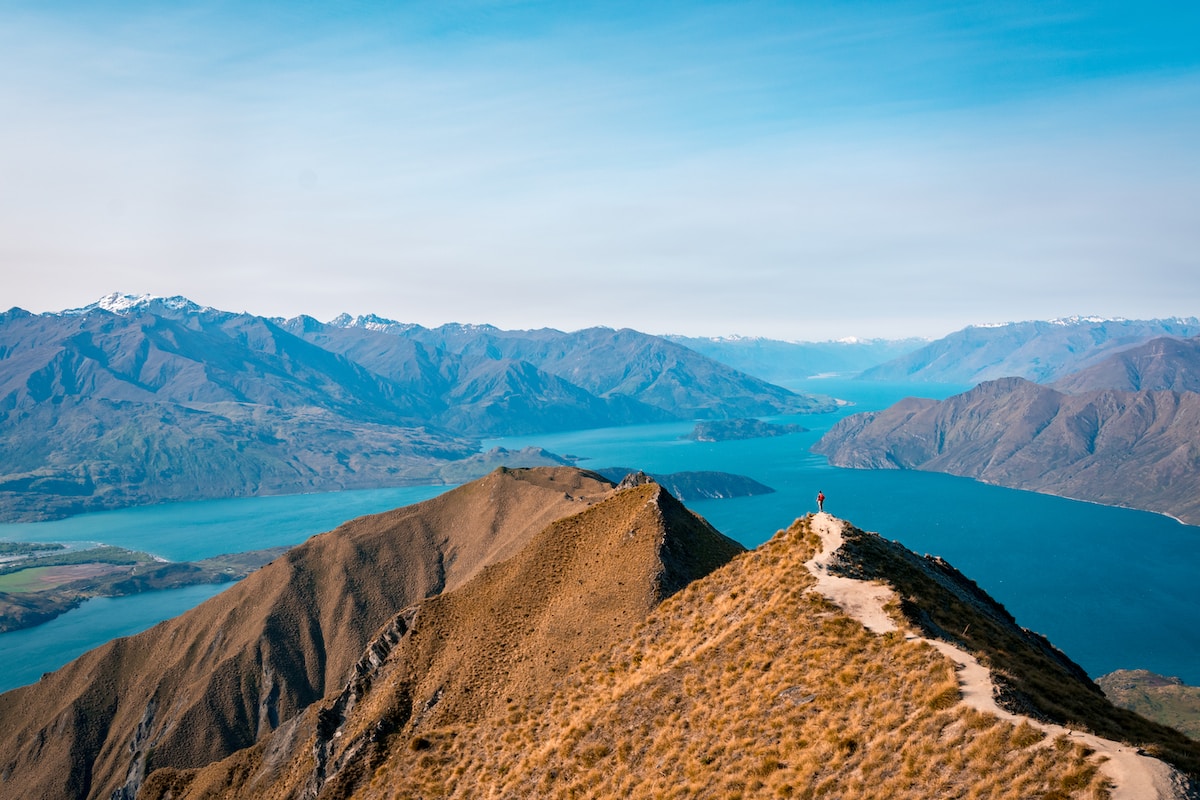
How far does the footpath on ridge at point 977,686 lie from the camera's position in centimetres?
2106

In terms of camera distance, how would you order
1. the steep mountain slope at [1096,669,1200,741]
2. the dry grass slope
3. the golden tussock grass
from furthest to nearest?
the steep mountain slope at [1096,669,1200,741], the dry grass slope, the golden tussock grass

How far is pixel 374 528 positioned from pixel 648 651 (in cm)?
12786

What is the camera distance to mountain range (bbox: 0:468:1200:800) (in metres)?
25.7

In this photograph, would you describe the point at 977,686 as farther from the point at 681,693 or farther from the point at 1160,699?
the point at 1160,699

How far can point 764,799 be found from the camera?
2769 cm

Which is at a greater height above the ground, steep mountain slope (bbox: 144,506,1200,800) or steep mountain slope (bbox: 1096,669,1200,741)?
steep mountain slope (bbox: 144,506,1200,800)

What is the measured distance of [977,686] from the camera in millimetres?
27234

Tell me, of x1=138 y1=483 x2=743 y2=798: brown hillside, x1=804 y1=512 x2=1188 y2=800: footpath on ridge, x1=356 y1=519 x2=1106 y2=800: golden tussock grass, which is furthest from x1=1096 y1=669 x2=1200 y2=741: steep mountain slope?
x1=804 y1=512 x2=1188 y2=800: footpath on ridge

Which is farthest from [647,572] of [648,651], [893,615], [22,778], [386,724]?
[22,778]

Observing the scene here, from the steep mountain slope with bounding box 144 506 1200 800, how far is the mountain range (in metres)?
0.12

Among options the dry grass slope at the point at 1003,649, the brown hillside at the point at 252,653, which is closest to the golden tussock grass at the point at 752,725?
the dry grass slope at the point at 1003,649

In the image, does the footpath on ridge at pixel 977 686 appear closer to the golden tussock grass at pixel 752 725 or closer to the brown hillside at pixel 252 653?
the golden tussock grass at pixel 752 725

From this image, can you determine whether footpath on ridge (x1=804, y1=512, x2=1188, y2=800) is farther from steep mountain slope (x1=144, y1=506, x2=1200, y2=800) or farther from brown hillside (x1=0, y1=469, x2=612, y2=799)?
brown hillside (x1=0, y1=469, x2=612, y2=799)

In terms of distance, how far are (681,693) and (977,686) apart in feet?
49.0
